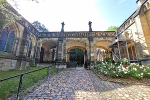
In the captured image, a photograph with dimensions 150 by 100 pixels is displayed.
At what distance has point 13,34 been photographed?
340 inches

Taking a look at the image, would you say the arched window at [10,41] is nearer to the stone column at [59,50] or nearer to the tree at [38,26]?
the stone column at [59,50]

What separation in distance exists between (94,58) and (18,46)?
10.5 meters

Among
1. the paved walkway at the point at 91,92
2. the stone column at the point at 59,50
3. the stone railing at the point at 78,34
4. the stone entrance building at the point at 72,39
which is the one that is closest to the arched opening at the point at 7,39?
the stone entrance building at the point at 72,39

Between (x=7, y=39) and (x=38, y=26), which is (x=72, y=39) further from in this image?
(x=38, y=26)

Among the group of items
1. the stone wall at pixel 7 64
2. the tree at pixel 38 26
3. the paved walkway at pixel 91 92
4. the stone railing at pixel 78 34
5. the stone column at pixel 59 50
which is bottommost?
the paved walkway at pixel 91 92

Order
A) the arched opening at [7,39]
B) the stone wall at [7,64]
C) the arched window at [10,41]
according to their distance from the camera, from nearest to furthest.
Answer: the stone wall at [7,64] < the arched opening at [7,39] < the arched window at [10,41]

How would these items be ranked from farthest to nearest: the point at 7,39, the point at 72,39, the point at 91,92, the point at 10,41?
1. the point at 72,39
2. the point at 10,41
3. the point at 7,39
4. the point at 91,92

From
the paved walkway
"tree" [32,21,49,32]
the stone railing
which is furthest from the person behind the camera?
"tree" [32,21,49,32]

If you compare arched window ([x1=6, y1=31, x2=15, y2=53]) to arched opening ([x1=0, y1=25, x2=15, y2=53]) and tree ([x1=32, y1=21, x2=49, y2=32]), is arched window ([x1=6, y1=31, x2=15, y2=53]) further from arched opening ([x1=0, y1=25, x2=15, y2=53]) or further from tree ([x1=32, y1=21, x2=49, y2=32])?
tree ([x1=32, y1=21, x2=49, y2=32])

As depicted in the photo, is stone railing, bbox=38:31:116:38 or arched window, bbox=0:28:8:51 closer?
arched window, bbox=0:28:8:51

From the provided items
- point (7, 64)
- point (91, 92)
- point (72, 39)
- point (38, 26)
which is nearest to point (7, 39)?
point (7, 64)

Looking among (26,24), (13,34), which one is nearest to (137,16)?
(26,24)

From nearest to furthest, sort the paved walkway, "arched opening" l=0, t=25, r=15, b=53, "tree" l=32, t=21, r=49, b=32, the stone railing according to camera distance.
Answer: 1. the paved walkway
2. "arched opening" l=0, t=25, r=15, b=53
3. the stone railing
4. "tree" l=32, t=21, r=49, b=32

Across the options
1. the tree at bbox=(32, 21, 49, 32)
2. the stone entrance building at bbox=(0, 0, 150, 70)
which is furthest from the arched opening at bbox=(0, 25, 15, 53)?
the tree at bbox=(32, 21, 49, 32)
